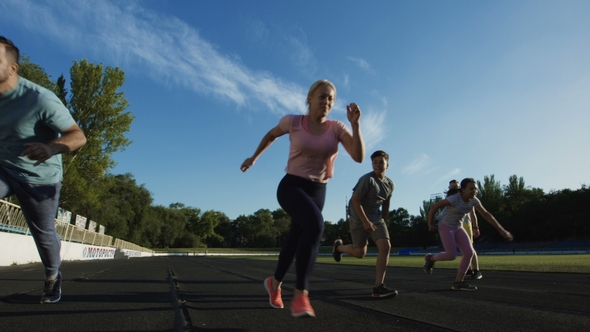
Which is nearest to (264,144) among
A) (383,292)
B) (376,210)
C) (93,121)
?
(376,210)

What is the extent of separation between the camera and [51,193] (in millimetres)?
3549

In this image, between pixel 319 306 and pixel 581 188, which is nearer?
pixel 319 306

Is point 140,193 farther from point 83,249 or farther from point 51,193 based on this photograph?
point 51,193

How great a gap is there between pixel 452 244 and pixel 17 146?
5.89 m

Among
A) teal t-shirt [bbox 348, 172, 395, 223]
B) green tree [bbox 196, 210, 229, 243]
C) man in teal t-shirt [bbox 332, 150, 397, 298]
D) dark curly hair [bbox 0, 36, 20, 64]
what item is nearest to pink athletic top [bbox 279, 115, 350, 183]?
man in teal t-shirt [bbox 332, 150, 397, 298]

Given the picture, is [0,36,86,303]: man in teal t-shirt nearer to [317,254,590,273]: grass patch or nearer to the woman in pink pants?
the woman in pink pants

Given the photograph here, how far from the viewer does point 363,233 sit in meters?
5.18

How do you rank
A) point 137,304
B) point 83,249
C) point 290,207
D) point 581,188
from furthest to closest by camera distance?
point 581,188 < point 83,249 < point 137,304 < point 290,207

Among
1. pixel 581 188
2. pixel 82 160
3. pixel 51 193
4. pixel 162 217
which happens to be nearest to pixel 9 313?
pixel 51 193

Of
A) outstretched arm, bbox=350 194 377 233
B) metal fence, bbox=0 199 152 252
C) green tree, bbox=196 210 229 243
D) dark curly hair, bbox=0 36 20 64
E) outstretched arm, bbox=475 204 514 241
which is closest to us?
dark curly hair, bbox=0 36 20 64

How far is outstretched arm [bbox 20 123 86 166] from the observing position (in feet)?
9.55

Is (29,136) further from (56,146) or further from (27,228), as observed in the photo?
(27,228)

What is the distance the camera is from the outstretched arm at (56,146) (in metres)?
2.91

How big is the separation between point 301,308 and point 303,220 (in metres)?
0.67
